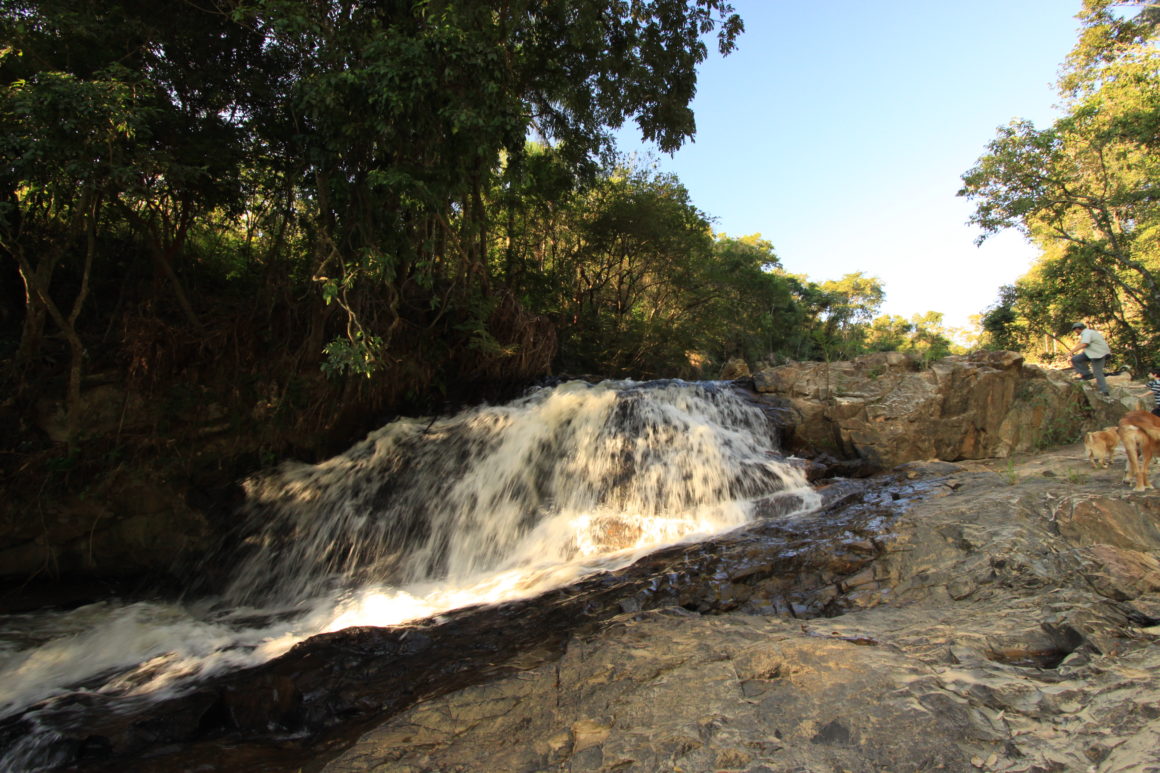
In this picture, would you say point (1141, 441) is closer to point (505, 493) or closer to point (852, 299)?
point (505, 493)

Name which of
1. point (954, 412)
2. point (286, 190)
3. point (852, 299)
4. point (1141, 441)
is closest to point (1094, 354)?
point (954, 412)

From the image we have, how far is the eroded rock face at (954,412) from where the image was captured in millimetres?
8125

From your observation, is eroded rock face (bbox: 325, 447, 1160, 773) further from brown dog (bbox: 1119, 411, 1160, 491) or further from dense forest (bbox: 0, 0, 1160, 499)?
dense forest (bbox: 0, 0, 1160, 499)

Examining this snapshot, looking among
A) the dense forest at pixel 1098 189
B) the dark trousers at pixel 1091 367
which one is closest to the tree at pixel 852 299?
the dense forest at pixel 1098 189

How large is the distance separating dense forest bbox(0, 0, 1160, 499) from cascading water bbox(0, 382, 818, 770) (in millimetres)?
1430

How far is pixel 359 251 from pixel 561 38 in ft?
17.8

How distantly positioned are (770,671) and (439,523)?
4.81 m

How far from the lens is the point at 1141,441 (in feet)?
13.7

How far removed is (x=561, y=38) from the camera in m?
8.80

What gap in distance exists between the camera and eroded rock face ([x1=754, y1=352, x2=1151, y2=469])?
812cm

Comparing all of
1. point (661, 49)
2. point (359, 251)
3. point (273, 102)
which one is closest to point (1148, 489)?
point (359, 251)

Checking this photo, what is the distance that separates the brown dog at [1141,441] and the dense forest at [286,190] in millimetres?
6320

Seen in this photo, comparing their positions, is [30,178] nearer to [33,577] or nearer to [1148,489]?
[33,577]

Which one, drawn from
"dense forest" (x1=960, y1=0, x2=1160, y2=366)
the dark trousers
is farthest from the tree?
the dark trousers
